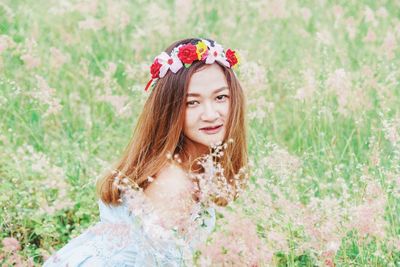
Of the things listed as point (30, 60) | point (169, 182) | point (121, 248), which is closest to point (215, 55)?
point (169, 182)

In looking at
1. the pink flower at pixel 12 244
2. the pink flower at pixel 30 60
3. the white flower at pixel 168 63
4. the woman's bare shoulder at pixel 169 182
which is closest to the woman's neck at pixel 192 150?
the woman's bare shoulder at pixel 169 182

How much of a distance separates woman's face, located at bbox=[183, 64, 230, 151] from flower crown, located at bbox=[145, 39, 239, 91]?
2.1 inches

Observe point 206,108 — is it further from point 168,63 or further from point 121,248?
point 121,248

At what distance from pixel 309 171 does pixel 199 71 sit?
41.9 inches

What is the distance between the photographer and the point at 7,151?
12.7ft

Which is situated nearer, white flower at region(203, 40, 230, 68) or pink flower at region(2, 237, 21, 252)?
pink flower at region(2, 237, 21, 252)

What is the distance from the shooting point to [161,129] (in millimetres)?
2799

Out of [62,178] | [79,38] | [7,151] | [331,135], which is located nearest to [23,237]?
[62,178]

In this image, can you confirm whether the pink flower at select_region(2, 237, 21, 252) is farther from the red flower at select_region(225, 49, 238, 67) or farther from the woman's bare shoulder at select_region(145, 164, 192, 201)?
the red flower at select_region(225, 49, 238, 67)

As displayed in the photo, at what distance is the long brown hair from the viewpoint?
274 centimetres

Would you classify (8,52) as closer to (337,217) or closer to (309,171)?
(309,171)

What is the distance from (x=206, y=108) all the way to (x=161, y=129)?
19 cm

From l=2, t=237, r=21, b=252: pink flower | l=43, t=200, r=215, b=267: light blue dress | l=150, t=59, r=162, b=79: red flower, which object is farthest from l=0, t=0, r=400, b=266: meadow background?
l=150, t=59, r=162, b=79: red flower

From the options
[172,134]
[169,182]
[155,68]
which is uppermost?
[155,68]
